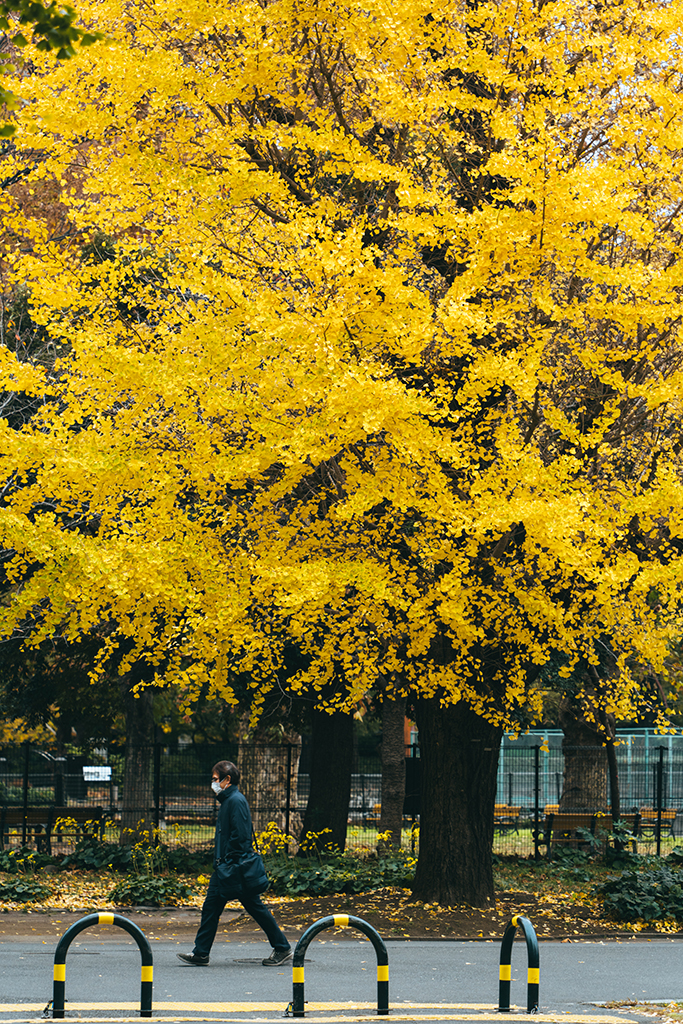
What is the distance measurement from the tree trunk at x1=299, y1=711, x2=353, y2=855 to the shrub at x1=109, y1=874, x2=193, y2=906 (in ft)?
15.3

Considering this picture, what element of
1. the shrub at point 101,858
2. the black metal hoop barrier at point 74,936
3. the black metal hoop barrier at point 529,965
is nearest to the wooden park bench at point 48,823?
the shrub at point 101,858

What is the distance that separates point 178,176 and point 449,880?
25.8ft

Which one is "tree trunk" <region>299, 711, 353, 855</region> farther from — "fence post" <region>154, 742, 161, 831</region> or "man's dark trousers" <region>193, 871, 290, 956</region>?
"man's dark trousers" <region>193, 871, 290, 956</region>

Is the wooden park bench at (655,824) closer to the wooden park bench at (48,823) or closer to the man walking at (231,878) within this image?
the wooden park bench at (48,823)

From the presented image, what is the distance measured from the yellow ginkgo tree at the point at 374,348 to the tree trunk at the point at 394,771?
586 centimetres

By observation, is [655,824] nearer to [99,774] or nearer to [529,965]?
[99,774]

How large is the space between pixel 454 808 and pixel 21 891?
535cm

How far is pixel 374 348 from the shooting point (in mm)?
11617

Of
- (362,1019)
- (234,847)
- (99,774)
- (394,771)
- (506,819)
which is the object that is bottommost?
(506,819)

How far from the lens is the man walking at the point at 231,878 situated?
945 cm

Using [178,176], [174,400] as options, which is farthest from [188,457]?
[178,176]

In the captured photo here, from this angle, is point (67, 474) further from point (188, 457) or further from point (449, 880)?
point (449, 880)

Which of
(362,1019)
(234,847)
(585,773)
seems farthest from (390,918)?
(585,773)

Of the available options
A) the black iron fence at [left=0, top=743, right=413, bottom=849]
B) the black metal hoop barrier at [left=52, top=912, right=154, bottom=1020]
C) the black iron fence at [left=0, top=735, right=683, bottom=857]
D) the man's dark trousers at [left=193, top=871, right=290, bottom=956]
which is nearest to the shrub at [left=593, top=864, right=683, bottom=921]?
the black iron fence at [left=0, top=735, right=683, bottom=857]
